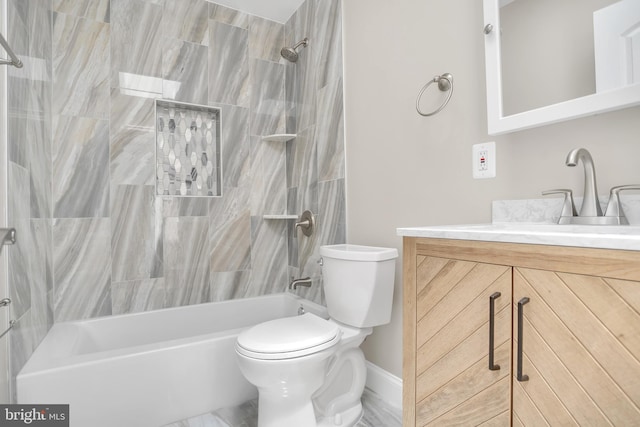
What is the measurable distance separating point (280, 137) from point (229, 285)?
1188 millimetres

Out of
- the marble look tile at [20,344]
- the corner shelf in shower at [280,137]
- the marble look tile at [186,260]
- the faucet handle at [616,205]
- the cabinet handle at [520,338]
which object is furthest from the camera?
the corner shelf in shower at [280,137]

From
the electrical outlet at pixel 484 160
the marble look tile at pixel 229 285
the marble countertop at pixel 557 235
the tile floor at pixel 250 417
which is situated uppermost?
the electrical outlet at pixel 484 160

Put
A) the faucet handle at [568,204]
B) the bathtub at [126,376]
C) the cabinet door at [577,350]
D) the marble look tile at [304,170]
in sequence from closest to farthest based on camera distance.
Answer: the cabinet door at [577,350] → the faucet handle at [568,204] → the bathtub at [126,376] → the marble look tile at [304,170]

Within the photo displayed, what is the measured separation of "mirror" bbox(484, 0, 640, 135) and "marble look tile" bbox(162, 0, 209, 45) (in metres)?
1.96

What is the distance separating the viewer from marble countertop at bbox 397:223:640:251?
1.93 feet

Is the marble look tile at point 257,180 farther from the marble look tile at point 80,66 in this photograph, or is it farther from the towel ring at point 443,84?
the towel ring at point 443,84

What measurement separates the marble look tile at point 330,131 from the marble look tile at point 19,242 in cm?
157

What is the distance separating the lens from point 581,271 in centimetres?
63

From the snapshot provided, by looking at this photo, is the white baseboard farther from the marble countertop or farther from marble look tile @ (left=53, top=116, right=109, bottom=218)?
marble look tile @ (left=53, top=116, right=109, bottom=218)

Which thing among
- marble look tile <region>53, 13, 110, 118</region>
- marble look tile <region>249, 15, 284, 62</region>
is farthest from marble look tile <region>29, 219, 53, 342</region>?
marble look tile <region>249, 15, 284, 62</region>

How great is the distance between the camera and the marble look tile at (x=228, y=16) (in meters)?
2.43

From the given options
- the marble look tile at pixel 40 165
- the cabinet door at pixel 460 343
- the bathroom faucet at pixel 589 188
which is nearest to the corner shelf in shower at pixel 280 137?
the marble look tile at pixel 40 165

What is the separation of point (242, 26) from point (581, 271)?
8.83ft

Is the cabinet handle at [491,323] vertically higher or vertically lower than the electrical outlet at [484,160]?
lower
